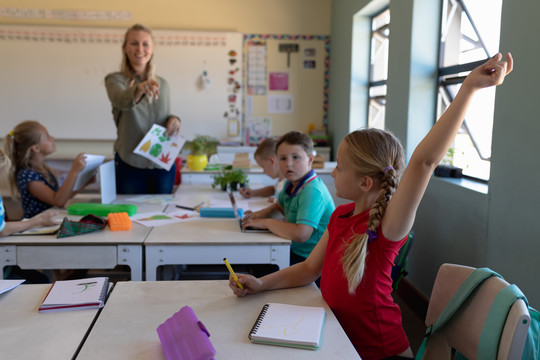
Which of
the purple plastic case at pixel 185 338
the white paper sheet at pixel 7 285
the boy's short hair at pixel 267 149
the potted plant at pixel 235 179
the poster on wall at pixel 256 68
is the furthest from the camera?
the poster on wall at pixel 256 68

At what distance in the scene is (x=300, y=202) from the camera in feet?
6.70

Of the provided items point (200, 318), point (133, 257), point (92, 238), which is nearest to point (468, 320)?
point (200, 318)

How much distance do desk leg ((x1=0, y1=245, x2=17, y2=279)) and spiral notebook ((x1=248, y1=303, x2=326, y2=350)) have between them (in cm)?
118

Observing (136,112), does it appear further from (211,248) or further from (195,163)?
(211,248)

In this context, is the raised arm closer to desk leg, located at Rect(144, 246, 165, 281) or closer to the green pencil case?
desk leg, located at Rect(144, 246, 165, 281)

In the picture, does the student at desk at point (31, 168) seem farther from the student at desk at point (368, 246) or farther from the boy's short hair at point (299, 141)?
the student at desk at point (368, 246)

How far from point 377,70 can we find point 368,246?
3.54 m

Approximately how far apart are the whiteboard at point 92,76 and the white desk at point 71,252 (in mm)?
3616

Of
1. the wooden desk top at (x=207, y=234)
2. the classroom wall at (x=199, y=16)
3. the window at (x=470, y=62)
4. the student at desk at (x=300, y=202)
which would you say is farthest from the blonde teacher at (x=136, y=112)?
the classroom wall at (x=199, y=16)

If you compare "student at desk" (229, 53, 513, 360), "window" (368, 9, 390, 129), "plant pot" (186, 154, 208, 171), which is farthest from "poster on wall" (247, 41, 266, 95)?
"student at desk" (229, 53, 513, 360)

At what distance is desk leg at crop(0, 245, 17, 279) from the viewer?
183 cm

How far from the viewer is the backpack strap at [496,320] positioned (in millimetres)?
1012

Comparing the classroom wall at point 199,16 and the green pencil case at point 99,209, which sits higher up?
the classroom wall at point 199,16

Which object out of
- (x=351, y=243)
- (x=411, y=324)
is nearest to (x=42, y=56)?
(x=411, y=324)
